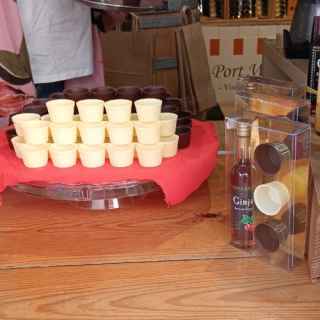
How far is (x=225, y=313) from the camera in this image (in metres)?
0.77

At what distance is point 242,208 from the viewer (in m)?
0.90

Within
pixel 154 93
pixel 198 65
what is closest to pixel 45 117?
pixel 154 93

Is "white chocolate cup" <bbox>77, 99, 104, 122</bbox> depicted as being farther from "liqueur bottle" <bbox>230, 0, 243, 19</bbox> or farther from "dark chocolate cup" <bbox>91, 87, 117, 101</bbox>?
"liqueur bottle" <bbox>230, 0, 243, 19</bbox>

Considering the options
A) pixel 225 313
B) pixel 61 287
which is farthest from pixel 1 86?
pixel 225 313

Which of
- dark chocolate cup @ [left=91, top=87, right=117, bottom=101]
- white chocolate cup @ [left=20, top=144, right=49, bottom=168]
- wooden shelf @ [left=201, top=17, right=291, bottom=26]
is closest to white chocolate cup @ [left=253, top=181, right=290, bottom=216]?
white chocolate cup @ [left=20, top=144, right=49, bottom=168]

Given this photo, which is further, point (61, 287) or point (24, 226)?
point (24, 226)

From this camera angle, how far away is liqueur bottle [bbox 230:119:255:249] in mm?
884

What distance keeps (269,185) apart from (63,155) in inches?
16.4

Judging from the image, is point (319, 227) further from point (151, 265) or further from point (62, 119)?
point (62, 119)

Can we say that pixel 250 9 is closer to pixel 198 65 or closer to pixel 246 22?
pixel 246 22

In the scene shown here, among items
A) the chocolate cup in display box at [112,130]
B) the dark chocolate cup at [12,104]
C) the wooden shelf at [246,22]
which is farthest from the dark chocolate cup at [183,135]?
the wooden shelf at [246,22]

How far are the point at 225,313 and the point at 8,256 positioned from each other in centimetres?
38

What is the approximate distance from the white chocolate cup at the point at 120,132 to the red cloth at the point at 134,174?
0.16 feet

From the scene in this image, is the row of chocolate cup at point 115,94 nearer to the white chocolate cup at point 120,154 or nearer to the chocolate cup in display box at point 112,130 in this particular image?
the chocolate cup in display box at point 112,130
